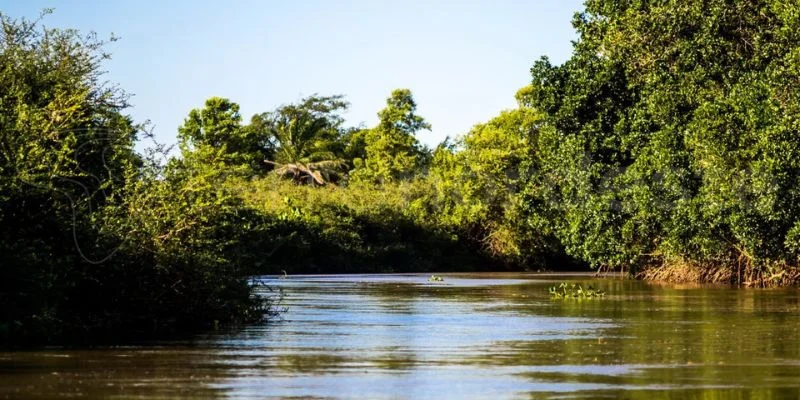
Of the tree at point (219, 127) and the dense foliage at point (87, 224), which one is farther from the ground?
the tree at point (219, 127)

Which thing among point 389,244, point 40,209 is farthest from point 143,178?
point 389,244

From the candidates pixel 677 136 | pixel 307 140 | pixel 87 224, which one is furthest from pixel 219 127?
pixel 87 224

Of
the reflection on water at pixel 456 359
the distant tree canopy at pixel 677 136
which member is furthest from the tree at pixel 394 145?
the reflection on water at pixel 456 359

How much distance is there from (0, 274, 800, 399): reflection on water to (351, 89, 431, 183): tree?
65126mm

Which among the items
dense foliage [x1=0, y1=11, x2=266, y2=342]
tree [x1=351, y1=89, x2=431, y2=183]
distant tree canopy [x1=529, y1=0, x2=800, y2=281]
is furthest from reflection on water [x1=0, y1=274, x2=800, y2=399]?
tree [x1=351, y1=89, x2=431, y2=183]

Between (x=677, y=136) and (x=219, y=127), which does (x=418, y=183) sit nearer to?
(x=219, y=127)

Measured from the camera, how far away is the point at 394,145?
97.8 meters

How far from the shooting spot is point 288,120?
10638 cm

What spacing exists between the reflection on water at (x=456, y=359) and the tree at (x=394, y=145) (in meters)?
65.1

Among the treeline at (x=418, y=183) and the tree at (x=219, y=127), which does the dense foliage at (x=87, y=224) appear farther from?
the tree at (x=219, y=127)

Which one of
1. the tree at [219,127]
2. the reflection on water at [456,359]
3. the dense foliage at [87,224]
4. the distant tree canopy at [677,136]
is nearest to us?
the reflection on water at [456,359]

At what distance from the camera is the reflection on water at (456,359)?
583 inches

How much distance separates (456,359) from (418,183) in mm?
67009

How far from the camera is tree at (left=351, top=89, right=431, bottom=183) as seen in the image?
9562 centimetres
